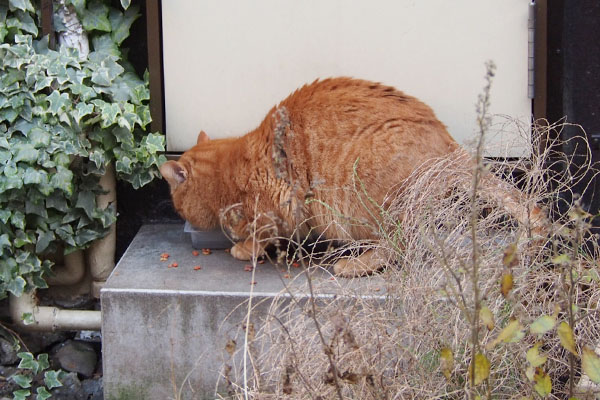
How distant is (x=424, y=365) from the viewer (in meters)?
2.78

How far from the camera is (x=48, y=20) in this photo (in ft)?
13.3

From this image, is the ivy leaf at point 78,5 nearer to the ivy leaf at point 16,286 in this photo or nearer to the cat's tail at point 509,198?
the ivy leaf at point 16,286

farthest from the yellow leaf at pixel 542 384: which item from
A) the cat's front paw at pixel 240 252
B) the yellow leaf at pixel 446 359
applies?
the cat's front paw at pixel 240 252

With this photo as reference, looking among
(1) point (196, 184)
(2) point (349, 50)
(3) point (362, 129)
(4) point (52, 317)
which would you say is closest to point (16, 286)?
(4) point (52, 317)

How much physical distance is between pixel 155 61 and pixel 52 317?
1.48 metres

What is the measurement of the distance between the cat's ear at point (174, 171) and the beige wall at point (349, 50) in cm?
52

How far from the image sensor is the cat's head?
4008 mm

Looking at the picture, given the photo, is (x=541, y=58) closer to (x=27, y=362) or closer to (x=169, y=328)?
(x=169, y=328)

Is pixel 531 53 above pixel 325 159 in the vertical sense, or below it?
above

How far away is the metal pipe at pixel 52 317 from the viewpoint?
4.16 meters

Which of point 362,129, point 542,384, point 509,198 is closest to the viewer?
point 542,384

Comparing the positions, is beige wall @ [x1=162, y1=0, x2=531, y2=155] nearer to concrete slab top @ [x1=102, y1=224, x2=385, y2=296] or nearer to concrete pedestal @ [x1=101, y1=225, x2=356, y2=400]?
concrete slab top @ [x1=102, y1=224, x2=385, y2=296]

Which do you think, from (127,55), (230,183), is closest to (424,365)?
(230,183)

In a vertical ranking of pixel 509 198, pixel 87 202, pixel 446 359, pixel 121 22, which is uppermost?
pixel 121 22
